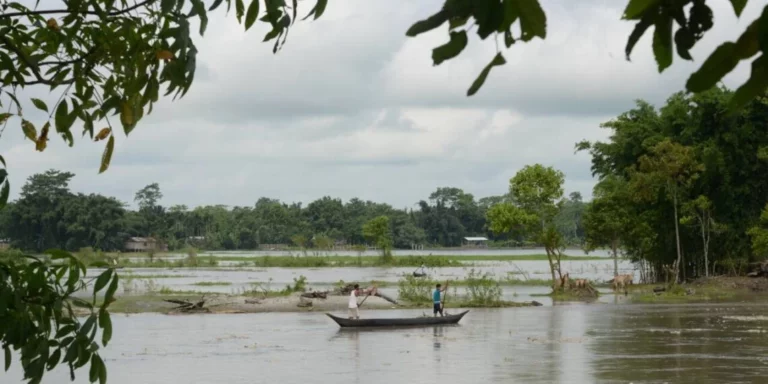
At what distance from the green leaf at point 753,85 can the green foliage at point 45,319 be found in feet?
9.04

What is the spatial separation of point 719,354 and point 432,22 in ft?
68.4

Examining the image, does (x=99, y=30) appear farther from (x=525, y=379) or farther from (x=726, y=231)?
(x=726, y=231)

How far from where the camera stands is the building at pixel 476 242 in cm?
15062

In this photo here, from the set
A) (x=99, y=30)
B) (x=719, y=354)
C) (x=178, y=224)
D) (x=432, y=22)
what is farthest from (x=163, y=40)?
(x=178, y=224)

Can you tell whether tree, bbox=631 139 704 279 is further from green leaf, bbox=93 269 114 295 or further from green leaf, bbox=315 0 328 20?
green leaf, bbox=315 0 328 20

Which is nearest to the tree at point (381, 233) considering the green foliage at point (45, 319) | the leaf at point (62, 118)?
the green foliage at point (45, 319)

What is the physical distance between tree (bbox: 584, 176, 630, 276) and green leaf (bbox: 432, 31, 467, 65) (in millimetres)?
41805

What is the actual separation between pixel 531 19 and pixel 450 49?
151mm

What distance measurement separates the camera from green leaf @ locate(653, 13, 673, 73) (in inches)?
66.1

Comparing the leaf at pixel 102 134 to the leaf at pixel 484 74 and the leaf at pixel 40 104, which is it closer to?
the leaf at pixel 40 104

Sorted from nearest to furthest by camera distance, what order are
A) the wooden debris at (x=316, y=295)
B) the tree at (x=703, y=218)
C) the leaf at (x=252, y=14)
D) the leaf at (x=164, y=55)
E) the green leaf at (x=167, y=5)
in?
1. the green leaf at (x=167, y=5)
2. the leaf at (x=252, y=14)
3. the leaf at (x=164, y=55)
4. the wooden debris at (x=316, y=295)
5. the tree at (x=703, y=218)

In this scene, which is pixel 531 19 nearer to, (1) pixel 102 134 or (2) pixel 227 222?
(1) pixel 102 134

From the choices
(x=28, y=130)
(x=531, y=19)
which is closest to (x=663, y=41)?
(x=531, y=19)

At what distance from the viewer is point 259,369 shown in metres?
19.9
